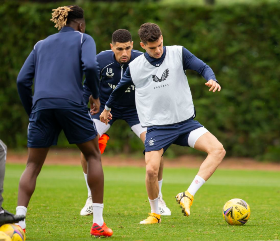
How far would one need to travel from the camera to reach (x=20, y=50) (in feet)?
58.4

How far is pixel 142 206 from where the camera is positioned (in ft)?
26.6

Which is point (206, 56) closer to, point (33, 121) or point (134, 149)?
point (134, 149)

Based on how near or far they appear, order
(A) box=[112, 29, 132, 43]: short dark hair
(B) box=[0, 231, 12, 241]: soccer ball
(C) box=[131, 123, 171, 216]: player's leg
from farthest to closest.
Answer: (A) box=[112, 29, 132, 43]: short dark hair, (C) box=[131, 123, 171, 216]: player's leg, (B) box=[0, 231, 12, 241]: soccer ball

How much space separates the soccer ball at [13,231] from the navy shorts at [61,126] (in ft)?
2.83

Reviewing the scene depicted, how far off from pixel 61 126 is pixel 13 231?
1.16 metres

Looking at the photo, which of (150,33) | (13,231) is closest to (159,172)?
(150,33)

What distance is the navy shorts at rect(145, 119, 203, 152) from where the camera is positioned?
6.35m

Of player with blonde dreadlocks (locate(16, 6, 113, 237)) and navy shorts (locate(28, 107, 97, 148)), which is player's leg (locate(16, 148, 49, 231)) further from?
navy shorts (locate(28, 107, 97, 148))

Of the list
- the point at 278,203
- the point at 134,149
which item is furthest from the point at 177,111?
the point at 134,149

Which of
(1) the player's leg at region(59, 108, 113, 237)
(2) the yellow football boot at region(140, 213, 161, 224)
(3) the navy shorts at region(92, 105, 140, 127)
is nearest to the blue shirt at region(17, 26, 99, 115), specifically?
(1) the player's leg at region(59, 108, 113, 237)

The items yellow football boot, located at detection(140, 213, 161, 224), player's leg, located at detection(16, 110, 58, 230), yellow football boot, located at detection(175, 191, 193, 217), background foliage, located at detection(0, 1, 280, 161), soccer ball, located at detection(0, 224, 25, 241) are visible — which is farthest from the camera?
background foliage, located at detection(0, 1, 280, 161)

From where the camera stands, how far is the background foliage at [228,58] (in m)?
15.7

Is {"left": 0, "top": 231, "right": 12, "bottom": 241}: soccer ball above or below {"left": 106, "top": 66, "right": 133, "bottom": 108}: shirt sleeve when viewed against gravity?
below

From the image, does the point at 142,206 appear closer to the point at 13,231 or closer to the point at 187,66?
the point at 187,66
